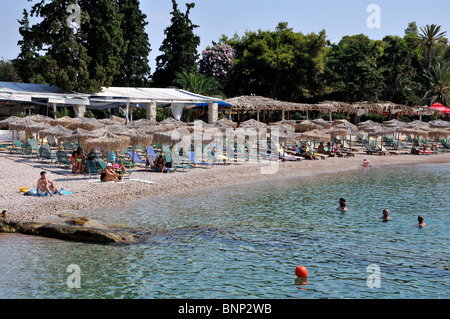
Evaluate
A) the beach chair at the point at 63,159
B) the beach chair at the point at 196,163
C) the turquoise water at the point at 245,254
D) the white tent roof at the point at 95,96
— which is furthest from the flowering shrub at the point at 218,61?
the turquoise water at the point at 245,254

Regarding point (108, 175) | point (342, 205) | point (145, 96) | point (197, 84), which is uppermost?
point (197, 84)

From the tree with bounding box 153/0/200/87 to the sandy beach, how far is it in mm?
24518

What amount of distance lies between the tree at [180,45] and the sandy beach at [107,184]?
24518mm

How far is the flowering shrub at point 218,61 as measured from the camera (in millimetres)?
53938

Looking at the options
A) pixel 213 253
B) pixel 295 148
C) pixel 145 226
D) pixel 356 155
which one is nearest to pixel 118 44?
pixel 295 148

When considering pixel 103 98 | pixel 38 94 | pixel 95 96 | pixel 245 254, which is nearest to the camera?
pixel 245 254

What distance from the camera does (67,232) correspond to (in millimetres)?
11297

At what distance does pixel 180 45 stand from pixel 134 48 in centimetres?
479

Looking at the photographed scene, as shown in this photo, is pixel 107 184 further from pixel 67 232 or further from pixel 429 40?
pixel 429 40

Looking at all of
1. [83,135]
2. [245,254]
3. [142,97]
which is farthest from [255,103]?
[245,254]

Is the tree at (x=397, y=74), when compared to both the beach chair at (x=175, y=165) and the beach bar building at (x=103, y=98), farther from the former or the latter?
the beach chair at (x=175, y=165)

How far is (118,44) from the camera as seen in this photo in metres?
38.4

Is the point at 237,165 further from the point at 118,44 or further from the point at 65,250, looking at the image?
the point at 118,44

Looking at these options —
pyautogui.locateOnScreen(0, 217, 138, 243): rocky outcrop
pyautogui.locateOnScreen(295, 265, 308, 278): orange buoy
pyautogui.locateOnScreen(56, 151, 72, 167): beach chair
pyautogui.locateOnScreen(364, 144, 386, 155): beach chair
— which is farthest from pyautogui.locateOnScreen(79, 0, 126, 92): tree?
pyautogui.locateOnScreen(295, 265, 308, 278): orange buoy
